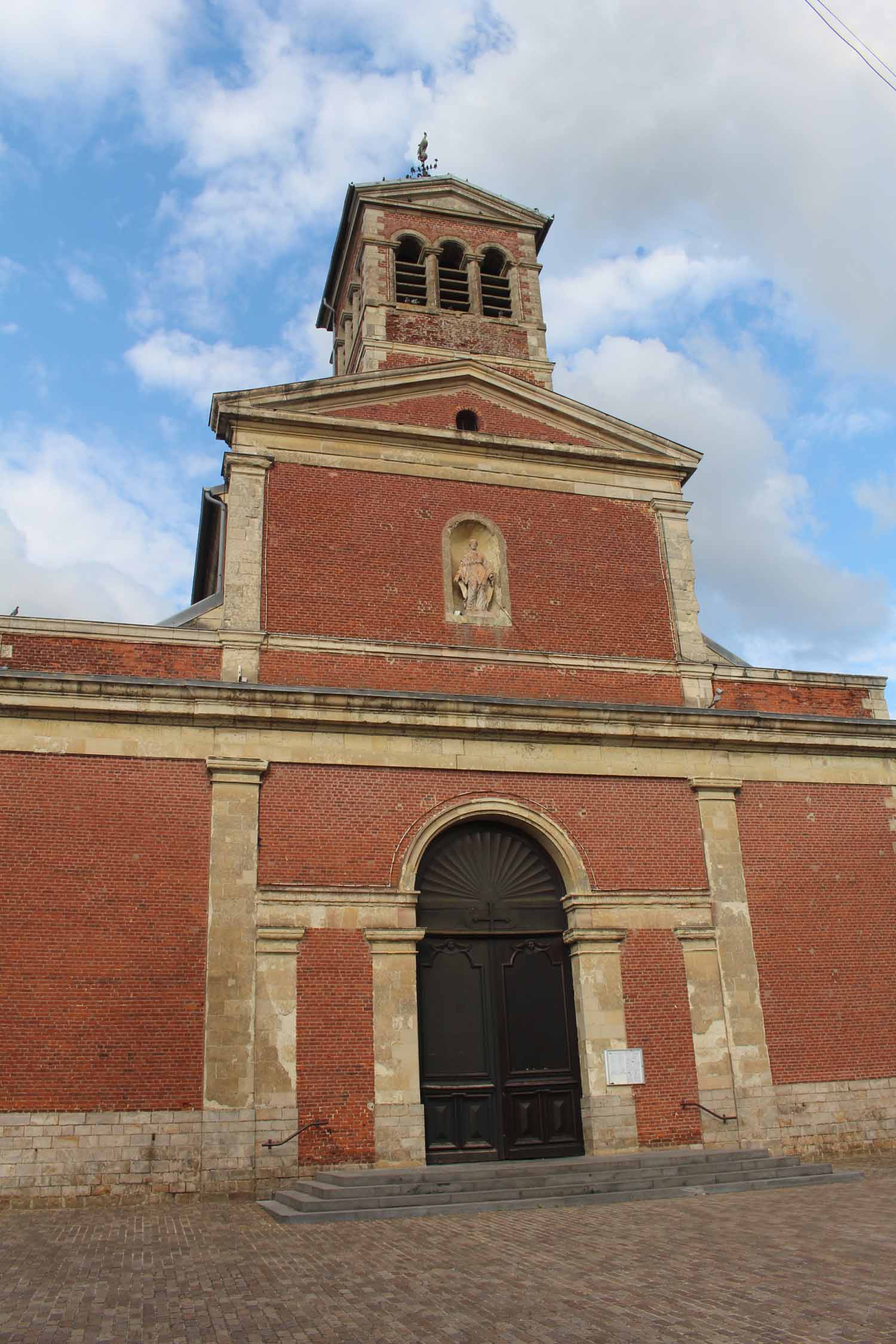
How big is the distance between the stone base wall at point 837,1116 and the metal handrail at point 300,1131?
5847 millimetres

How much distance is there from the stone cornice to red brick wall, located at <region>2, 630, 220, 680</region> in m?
0.35

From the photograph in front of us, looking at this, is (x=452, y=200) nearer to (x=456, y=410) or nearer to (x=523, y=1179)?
(x=456, y=410)

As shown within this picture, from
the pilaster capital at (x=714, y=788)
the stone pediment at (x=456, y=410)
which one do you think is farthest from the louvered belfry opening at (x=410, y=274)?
the pilaster capital at (x=714, y=788)

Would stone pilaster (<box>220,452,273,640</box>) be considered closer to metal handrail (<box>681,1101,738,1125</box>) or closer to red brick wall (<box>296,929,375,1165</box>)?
red brick wall (<box>296,929,375,1165</box>)

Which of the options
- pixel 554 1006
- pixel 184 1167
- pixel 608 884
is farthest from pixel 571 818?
pixel 184 1167

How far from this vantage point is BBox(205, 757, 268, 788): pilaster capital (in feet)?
43.5

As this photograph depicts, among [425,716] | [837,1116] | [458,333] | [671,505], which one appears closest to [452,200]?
[458,333]

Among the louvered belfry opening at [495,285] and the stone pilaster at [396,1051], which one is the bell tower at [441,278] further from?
the stone pilaster at [396,1051]

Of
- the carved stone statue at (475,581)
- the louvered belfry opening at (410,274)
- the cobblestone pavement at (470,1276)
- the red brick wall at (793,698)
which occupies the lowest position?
the cobblestone pavement at (470,1276)

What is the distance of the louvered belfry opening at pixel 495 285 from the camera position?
63.6ft

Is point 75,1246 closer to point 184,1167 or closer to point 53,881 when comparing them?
point 184,1167

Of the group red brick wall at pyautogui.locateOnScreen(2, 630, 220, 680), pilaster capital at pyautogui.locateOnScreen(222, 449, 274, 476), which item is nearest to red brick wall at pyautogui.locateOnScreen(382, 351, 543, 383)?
pilaster capital at pyautogui.locateOnScreen(222, 449, 274, 476)

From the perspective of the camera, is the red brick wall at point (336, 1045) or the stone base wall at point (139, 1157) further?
the red brick wall at point (336, 1045)

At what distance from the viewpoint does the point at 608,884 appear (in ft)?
Answer: 46.6
